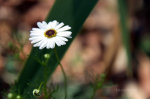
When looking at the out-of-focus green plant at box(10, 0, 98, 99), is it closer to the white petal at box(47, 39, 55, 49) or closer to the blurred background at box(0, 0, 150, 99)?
Answer: the white petal at box(47, 39, 55, 49)

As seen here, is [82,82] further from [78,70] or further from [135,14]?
[135,14]

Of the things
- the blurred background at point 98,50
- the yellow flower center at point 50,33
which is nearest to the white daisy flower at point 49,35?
the yellow flower center at point 50,33

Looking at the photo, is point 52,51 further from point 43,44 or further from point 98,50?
point 98,50

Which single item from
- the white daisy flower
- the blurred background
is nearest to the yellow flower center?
the white daisy flower

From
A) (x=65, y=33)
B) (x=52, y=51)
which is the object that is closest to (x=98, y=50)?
(x=52, y=51)

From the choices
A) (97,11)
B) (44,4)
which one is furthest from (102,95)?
(44,4)

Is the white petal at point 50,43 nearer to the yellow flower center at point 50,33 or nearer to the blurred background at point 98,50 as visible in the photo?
the yellow flower center at point 50,33

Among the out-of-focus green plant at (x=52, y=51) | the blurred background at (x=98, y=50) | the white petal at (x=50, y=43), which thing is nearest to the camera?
the white petal at (x=50, y=43)
